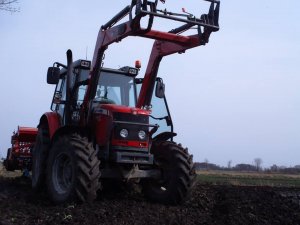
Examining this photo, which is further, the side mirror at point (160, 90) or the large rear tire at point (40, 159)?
the large rear tire at point (40, 159)

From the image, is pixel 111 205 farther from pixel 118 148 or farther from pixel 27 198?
pixel 27 198

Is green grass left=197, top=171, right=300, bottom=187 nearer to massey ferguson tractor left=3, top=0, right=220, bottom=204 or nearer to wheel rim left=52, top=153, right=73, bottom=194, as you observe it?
massey ferguson tractor left=3, top=0, right=220, bottom=204

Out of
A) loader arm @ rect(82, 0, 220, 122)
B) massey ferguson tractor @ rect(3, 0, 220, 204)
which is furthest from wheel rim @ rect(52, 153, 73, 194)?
loader arm @ rect(82, 0, 220, 122)

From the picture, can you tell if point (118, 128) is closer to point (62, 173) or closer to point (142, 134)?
point (142, 134)

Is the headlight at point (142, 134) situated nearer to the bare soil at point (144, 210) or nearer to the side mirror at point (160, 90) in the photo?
the side mirror at point (160, 90)

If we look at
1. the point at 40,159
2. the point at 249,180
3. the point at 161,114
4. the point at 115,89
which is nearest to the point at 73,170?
the point at 40,159

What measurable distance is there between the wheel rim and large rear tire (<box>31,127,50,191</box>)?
950mm

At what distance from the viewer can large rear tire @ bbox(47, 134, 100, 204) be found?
6973 millimetres

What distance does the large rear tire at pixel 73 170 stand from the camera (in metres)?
6.97

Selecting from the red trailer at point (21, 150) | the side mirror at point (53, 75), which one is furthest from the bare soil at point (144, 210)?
the red trailer at point (21, 150)

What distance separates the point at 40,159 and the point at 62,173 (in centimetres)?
122

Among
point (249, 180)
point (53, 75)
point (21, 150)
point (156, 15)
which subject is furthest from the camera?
point (249, 180)

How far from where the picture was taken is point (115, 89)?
9.18 metres

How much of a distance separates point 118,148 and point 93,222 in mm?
1830
